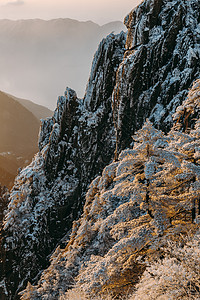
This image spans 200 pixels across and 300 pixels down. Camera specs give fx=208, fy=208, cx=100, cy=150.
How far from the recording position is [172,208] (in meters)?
8.32

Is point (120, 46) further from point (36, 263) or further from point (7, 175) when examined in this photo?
point (7, 175)

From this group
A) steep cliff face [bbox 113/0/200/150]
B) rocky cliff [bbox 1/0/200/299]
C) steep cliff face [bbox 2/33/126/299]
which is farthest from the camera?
steep cliff face [bbox 2/33/126/299]

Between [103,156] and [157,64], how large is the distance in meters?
21.0

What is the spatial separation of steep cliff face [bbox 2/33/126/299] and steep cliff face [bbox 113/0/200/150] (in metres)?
8.19

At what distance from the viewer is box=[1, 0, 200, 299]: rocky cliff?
814 cm

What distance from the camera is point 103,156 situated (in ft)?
149

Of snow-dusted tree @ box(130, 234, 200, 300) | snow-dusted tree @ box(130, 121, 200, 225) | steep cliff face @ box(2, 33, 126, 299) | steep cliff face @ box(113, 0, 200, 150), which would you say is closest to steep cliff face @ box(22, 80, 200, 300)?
snow-dusted tree @ box(130, 121, 200, 225)

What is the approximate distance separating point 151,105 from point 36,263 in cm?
3835

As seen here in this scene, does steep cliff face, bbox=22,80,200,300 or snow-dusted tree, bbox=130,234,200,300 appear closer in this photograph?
snow-dusted tree, bbox=130,234,200,300

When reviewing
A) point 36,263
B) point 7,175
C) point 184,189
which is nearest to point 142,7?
point 184,189

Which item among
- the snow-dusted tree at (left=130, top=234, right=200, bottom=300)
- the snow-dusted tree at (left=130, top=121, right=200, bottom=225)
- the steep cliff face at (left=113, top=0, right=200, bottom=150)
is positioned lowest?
the snow-dusted tree at (left=130, top=234, right=200, bottom=300)

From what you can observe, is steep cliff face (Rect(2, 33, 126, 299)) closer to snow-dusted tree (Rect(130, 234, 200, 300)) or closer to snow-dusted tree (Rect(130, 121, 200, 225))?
snow-dusted tree (Rect(130, 121, 200, 225))

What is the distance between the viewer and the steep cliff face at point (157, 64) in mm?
29408

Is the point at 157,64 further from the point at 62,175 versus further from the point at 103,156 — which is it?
the point at 62,175
